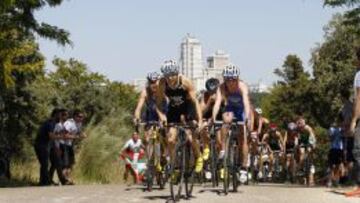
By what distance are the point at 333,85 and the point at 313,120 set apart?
8264mm

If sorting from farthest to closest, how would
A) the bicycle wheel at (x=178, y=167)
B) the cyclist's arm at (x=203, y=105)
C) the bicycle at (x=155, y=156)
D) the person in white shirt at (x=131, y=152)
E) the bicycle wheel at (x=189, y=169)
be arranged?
the person in white shirt at (x=131, y=152)
the cyclist's arm at (x=203, y=105)
the bicycle at (x=155, y=156)
the bicycle wheel at (x=189, y=169)
the bicycle wheel at (x=178, y=167)

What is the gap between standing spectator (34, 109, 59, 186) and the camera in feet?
64.7

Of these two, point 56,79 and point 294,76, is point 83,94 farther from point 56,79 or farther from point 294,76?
point 294,76

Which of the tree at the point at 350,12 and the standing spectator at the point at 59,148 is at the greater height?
the tree at the point at 350,12

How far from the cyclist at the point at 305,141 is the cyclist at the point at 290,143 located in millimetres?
319

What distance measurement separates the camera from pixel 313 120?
65438 millimetres

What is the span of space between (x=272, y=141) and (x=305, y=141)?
9.58ft

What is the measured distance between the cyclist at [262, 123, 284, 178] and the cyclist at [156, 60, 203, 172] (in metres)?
12.3

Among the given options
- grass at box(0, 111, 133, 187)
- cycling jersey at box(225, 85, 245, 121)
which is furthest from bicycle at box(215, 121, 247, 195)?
grass at box(0, 111, 133, 187)

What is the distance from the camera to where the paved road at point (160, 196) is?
12750 millimetres

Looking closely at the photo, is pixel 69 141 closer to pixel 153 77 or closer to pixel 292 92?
pixel 153 77

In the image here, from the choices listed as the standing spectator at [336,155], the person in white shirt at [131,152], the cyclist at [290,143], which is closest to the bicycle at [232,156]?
the standing spectator at [336,155]

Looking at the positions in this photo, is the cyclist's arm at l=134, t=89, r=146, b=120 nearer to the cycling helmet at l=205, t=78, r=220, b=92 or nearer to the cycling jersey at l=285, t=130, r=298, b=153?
the cycling helmet at l=205, t=78, r=220, b=92

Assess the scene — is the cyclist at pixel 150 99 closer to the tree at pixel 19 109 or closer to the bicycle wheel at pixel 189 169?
the bicycle wheel at pixel 189 169
